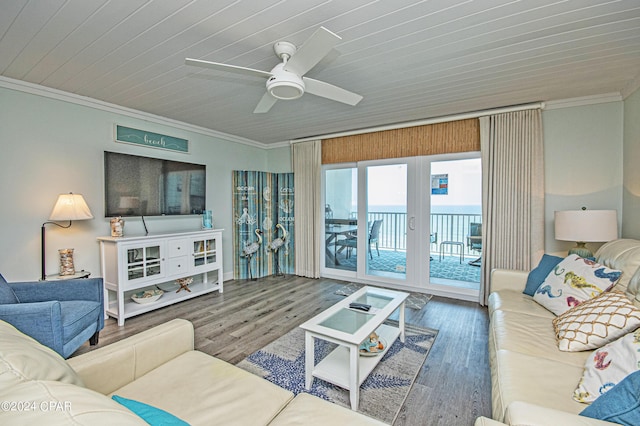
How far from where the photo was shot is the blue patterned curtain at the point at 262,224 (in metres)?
4.69

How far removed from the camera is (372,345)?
215 cm

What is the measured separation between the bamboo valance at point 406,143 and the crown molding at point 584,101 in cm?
74

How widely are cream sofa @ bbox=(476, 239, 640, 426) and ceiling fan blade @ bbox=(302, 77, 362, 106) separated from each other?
1.98 meters

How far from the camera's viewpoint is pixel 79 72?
8.10ft

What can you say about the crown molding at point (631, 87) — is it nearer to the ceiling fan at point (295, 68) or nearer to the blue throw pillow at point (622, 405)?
the ceiling fan at point (295, 68)

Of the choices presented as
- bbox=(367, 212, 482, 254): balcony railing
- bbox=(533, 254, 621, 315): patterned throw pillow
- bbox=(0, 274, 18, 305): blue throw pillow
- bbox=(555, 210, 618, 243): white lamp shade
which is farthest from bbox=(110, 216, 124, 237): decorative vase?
bbox=(555, 210, 618, 243): white lamp shade

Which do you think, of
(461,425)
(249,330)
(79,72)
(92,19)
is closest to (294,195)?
(249,330)

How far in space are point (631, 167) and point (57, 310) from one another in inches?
188

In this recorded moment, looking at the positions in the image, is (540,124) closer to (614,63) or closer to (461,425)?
(614,63)

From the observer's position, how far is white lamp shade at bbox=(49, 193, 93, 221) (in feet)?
8.92

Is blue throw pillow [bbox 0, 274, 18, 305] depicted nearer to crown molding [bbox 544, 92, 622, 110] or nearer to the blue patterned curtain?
the blue patterned curtain

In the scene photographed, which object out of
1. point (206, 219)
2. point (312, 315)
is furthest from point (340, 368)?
point (206, 219)

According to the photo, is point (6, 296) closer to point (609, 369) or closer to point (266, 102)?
point (266, 102)

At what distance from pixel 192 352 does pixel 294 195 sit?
3.61 m
